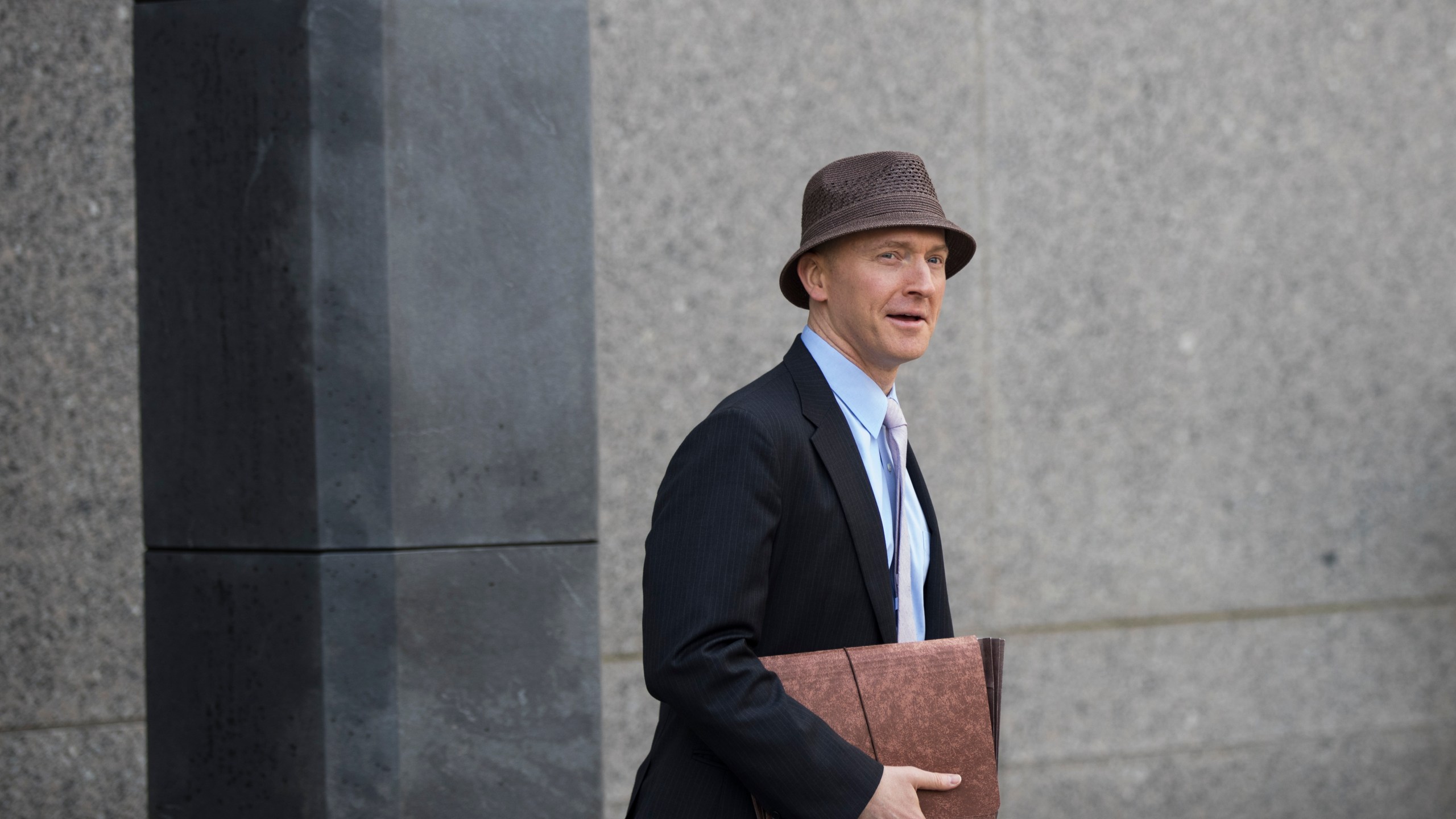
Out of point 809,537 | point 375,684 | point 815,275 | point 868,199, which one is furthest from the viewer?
point 375,684

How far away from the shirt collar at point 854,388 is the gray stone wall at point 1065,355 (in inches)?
95.6

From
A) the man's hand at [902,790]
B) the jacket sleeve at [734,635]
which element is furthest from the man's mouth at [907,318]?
the man's hand at [902,790]

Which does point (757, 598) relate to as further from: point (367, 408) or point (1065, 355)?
point (1065, 355)

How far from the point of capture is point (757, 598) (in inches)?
71.9

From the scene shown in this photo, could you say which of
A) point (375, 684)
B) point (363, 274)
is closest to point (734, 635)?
point (375, 684)

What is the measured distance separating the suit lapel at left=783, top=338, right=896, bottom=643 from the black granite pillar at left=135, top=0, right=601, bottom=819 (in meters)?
0.67

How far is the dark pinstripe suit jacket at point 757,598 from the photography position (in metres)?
1.75

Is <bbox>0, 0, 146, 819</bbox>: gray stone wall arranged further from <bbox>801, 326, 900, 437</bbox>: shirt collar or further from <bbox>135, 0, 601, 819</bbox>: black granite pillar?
<bbox>801, 326, 900, 437</bbox>: shirt collar

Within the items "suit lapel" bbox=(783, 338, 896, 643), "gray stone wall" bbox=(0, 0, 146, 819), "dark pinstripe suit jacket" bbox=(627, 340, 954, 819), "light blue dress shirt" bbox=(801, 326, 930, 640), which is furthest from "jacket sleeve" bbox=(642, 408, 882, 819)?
"gray stone wall" bbox=(0, 0, 146, 819)

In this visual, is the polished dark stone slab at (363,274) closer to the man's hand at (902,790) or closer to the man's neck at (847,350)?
the man's neck at (847,350)

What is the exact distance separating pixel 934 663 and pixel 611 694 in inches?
107

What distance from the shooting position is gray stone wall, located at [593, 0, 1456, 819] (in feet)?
14.8

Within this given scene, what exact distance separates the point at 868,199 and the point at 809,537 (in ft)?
1.80

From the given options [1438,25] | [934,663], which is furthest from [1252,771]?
[934,663]
